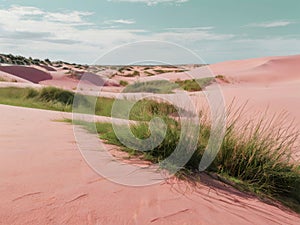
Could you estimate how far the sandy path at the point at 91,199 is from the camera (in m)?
2.44

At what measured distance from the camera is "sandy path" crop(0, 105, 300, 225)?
2.44 meters

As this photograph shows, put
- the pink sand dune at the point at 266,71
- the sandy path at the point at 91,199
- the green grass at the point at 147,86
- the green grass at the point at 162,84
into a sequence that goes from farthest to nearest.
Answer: the pink sand dune at the point at 266,71, the green grass at the point at 162,84, the green grass at the point at 147,86, the sandy path at the point at 91,199

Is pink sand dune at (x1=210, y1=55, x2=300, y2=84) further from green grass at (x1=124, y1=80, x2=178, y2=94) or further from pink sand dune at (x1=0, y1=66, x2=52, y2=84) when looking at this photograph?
green grass at (x1=124, y1=80, x2=178, y2=94)

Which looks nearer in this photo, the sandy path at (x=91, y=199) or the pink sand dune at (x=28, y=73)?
the sandy path at (x=91, y=199)

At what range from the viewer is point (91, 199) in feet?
8.79

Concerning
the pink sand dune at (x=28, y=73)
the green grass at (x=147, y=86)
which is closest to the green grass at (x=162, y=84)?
the green grass at (x=147, y=86)

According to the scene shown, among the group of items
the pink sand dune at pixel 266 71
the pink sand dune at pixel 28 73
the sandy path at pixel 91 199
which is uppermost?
the pink sand dune at pixel 266 71

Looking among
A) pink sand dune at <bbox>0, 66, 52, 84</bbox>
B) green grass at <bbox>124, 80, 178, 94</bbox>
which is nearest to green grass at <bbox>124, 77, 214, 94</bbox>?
green grass at <bbox>124, 80, 178, 94</bbox>

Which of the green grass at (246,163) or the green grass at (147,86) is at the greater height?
the green grass at (147,86)

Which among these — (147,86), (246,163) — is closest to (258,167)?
(246,163)

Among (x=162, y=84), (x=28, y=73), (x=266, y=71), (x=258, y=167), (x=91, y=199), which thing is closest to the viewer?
(x=91, y=199)

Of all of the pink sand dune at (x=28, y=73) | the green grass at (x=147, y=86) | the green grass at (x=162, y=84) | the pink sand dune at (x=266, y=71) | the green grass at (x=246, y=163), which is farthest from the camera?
the pink sand dune at (x=266, y=71)

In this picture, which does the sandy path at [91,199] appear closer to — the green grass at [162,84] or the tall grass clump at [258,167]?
the tall grass clump at [258,167]

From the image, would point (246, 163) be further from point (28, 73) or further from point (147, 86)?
point (28, 73)
